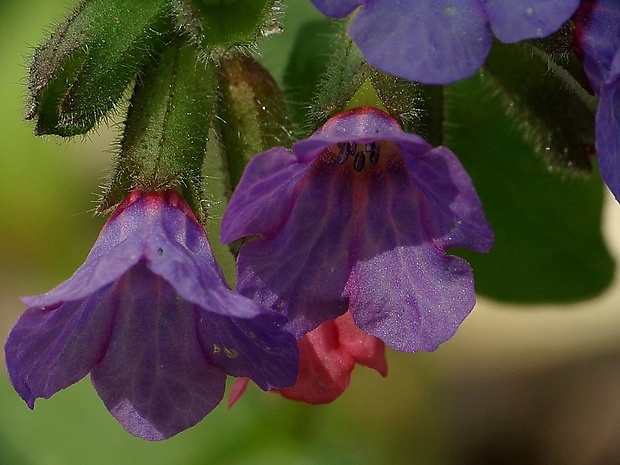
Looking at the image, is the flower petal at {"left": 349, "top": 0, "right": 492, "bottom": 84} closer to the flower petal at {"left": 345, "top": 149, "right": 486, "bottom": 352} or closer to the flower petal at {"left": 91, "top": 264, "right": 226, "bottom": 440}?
the flower petal at {"left": 345, "top": 149, "right": 486, "bottom": 352}

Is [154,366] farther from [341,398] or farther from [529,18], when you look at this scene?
[341,398]

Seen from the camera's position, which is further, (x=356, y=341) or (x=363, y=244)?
(x=356, y=341)

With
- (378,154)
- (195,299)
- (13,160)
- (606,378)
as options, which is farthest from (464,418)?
(195,299)

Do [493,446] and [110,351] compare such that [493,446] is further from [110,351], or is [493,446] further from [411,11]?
[411,11]

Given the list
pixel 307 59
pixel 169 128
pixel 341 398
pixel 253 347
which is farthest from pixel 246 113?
pixel 341 398

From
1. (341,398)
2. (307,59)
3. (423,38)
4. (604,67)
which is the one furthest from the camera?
(341,398)

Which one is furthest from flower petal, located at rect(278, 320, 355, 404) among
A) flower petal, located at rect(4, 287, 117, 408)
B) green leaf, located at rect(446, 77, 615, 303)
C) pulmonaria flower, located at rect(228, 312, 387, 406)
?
green leaf, located at rect(446, 77, 615, 303)
